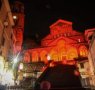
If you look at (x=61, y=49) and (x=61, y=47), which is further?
(x=61, y=47)

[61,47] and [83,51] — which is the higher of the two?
[61,47]

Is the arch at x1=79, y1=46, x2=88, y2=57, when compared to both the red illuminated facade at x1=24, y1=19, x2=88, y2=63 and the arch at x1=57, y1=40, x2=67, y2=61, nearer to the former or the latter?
the red illuminated facade at x1=24, y1=19, x2=88, y2=63

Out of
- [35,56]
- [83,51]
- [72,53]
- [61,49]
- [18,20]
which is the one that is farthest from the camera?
[18,20]

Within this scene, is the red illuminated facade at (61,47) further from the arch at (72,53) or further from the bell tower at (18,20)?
the bell tower at (18,20)

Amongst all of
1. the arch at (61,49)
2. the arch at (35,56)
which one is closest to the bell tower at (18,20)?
the arch at (35,56)

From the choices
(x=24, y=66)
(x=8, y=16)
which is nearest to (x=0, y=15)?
(x=8, y=16)

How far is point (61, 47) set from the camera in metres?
44.9

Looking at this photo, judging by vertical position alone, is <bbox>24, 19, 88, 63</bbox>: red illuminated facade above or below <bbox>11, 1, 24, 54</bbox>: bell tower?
below

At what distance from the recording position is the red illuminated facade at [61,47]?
43263mm

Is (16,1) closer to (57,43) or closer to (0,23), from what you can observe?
(57,43)

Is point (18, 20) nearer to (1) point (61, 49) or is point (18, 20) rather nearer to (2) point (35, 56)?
(2) point (35, 56)

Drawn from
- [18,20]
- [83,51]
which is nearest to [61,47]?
[83,51]

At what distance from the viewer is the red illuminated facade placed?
43263mm

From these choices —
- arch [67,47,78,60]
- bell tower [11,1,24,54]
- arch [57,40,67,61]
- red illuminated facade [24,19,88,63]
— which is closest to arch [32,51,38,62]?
red illuminated facade [24,19,88,63]
